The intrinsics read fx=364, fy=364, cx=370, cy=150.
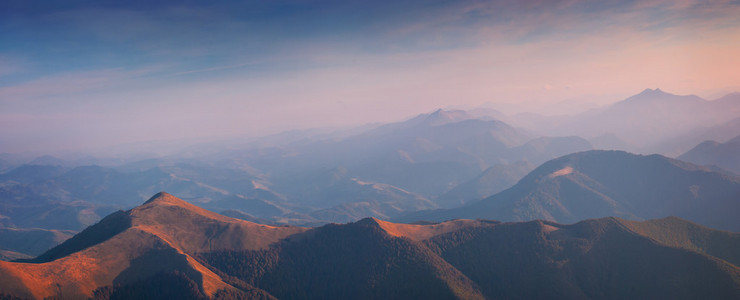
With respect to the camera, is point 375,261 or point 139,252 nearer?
point 139,252

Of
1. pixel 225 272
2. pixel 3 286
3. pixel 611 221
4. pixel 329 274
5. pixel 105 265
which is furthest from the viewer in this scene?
pixel 611 221

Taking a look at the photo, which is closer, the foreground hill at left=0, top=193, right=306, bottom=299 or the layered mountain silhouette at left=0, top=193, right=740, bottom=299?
the foreground hill at left=0, top=193, right=306, bottom=299

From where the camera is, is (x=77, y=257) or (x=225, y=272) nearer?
(x=77, y=257)

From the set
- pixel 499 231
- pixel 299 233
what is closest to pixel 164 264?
pixel 299 233

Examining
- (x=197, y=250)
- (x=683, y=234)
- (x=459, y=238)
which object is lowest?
(x=683, y=234)

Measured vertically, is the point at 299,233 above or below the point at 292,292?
above

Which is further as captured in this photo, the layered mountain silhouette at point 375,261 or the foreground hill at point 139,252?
the layered mountain silhouette at point 375,261

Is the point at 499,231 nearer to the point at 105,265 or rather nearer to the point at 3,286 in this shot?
the point at 105,265

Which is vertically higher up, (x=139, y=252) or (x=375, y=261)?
(x=139, y=252)
